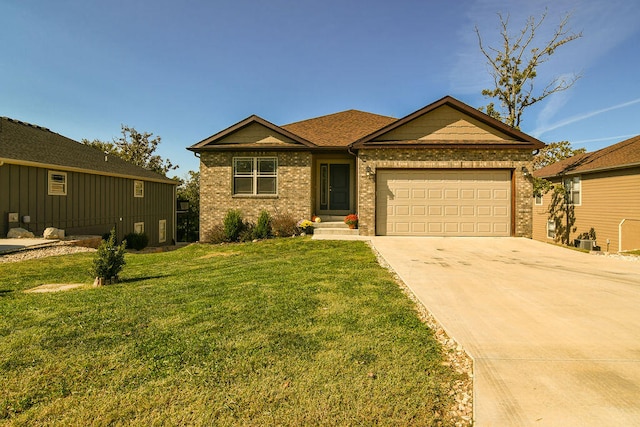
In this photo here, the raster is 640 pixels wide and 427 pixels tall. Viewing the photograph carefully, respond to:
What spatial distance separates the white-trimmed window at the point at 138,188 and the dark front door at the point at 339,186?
11552 millimetres

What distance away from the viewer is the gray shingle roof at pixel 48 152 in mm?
11883

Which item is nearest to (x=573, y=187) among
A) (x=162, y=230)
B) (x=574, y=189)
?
(x=574, y=189)

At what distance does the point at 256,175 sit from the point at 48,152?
29.7 feet

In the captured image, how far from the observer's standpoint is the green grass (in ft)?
7.59

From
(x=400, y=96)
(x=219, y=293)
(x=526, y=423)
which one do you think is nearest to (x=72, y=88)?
(x=400, y=96)

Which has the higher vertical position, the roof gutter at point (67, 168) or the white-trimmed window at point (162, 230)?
the roof gutter at point (67, 168)

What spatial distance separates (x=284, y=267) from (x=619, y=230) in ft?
53.0

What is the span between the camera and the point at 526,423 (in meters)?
2.16

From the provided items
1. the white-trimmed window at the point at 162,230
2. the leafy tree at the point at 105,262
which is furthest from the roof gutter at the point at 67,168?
the leafy tree at the point at 105,262

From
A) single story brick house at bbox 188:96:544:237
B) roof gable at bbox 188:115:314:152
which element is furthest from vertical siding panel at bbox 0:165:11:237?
single story brick house at bbox 188:96:544:237

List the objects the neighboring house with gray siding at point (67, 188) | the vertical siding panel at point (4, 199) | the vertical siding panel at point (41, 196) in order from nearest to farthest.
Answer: the vertical siding panel at point (4, 199), the neighboring house with gray siding at point (67, 188), the vertical siding panel at point (41, 196)

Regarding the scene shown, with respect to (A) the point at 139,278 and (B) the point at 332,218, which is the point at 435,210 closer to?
(B) the point at 332,218

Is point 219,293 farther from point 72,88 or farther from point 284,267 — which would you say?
point 72,88

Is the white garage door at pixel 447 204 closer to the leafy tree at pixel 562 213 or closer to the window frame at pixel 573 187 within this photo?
the leafy tree at pixel 562 213
